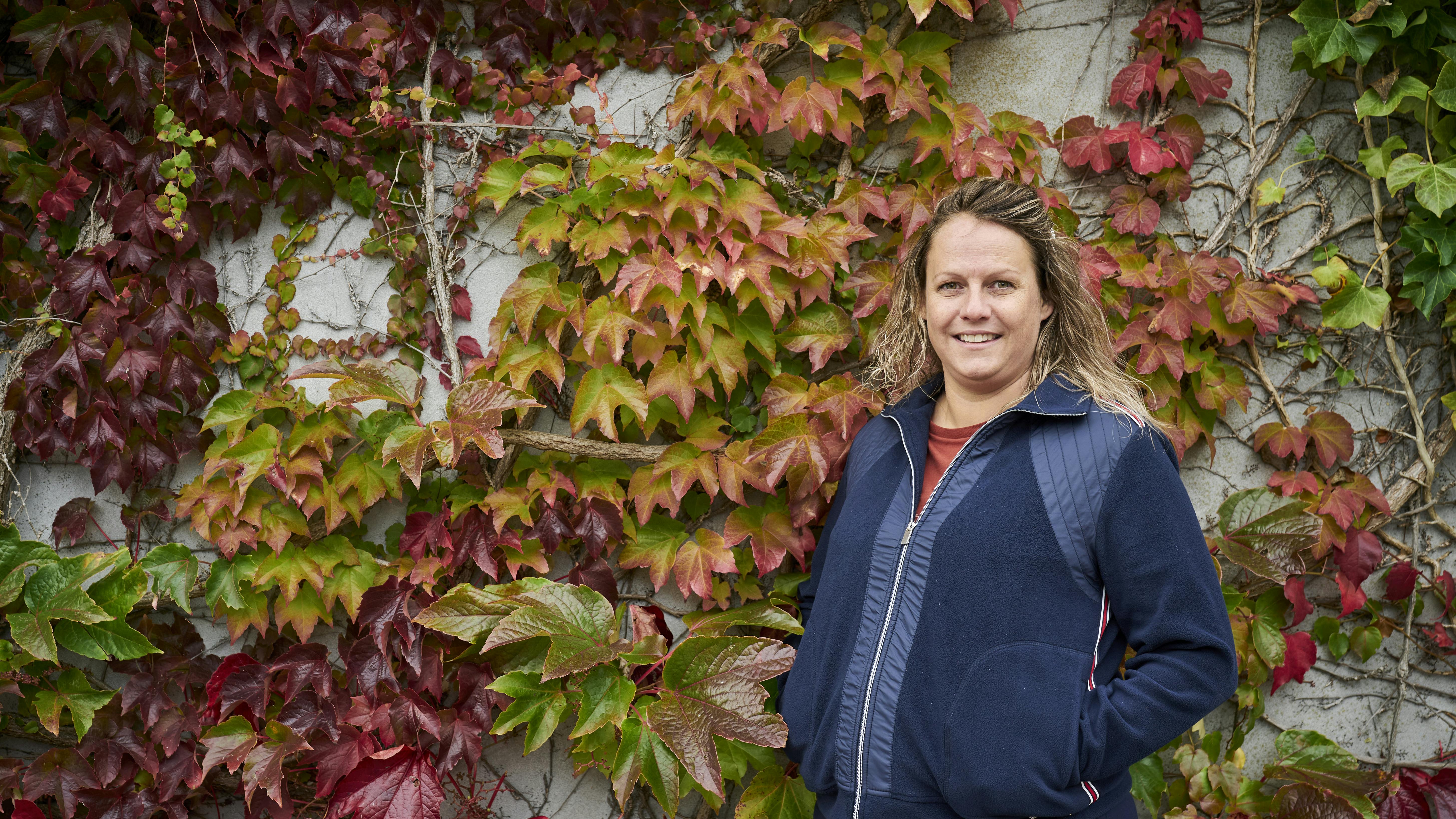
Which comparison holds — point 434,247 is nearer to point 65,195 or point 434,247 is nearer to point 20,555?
point 65,195

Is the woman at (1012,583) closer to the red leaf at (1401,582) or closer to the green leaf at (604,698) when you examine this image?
the green leaf at (604,698)

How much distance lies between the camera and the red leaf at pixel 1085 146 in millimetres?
2053

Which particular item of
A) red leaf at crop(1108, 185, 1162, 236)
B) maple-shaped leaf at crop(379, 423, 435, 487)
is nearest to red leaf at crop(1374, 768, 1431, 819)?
red leaf at crop(1108, 185, 1162, 236)

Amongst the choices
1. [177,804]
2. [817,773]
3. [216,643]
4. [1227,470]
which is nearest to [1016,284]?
[817,773]

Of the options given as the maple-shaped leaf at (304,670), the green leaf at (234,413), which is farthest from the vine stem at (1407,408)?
the green leaf at (234,413)

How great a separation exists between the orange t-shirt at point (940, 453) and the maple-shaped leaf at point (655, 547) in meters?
0.69

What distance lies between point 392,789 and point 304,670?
0.37 metres

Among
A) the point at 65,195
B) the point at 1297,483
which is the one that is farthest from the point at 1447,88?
the point at 65,195

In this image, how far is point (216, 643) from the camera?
84.8 inches

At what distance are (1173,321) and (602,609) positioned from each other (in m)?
1.43

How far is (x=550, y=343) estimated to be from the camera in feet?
6.55

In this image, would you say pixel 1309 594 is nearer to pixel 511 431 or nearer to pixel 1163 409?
pixel 1163 409

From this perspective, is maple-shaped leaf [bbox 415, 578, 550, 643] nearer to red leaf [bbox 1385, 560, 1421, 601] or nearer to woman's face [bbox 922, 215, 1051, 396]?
woman's face [bbox 922, 215, 1051, 396]

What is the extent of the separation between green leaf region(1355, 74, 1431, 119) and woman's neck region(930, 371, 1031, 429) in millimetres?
1187
